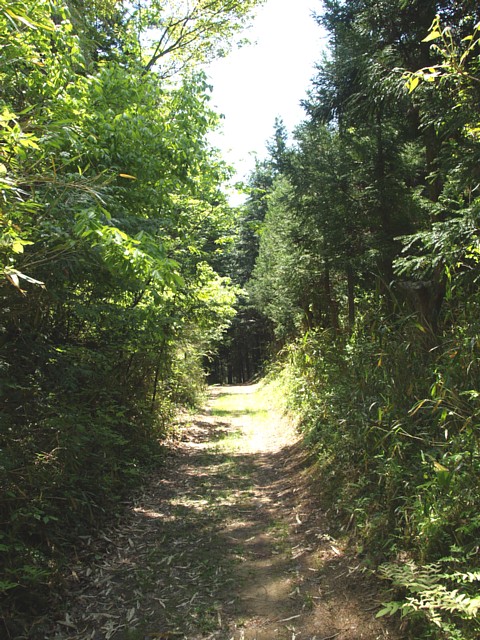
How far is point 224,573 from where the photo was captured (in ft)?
14.2

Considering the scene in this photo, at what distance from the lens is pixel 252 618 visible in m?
3.56

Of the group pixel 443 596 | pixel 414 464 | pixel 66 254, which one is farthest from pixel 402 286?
pixel 66 254

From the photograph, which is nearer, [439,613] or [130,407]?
[439,613]

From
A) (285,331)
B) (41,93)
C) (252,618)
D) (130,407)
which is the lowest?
(252,618)

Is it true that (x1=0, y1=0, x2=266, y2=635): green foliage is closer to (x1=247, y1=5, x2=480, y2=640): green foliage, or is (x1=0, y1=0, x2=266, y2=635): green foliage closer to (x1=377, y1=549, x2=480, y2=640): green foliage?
(x1=247, y1=5, x2=480, y2=640): green foliage

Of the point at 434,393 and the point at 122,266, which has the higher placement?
the point at 122,266

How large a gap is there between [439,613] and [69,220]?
364cm

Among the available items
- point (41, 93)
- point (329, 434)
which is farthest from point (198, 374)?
point (41, 93)

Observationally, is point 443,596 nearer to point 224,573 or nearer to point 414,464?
point 414,464

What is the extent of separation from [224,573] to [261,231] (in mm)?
6434

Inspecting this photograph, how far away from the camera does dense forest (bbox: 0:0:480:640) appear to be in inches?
119

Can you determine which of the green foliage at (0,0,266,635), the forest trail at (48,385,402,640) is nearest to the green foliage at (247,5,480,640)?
the forest trail at (48,385,402,640)

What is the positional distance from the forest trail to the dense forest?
1.14 ft

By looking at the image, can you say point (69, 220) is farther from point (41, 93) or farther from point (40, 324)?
point (40, 324)
